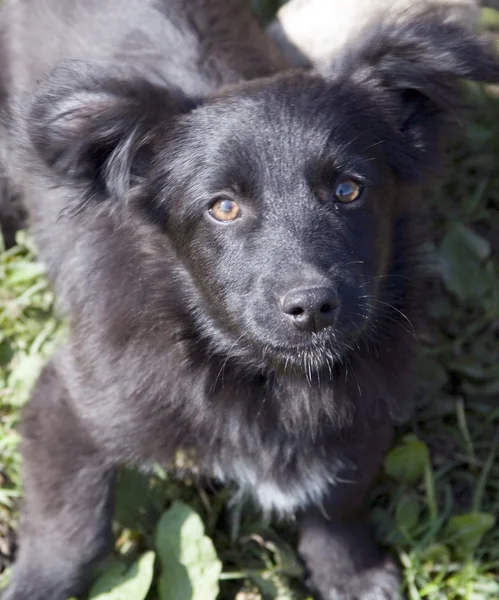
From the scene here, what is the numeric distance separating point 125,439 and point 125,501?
0.60m

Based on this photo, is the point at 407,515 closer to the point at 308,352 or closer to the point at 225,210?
the point at 308,352

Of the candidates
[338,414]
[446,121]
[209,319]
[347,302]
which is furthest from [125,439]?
[446,121]

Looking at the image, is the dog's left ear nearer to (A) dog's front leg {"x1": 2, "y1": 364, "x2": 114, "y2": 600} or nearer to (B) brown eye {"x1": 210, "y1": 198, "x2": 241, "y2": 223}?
(B) brown eye {"x1": 210, "y1": 198, "x2": 241, "y2": 223}

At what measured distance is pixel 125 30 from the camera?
13.0 ft

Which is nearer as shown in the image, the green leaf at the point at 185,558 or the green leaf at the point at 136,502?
the green leaf at the point at 185,558

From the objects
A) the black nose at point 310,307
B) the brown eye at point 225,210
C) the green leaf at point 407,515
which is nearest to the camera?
the black nose at point 310,307

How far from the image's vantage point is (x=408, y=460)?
4016 mm

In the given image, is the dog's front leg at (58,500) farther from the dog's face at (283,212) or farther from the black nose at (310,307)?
the black nose at (310,307)

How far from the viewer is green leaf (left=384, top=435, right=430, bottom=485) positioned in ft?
13.1

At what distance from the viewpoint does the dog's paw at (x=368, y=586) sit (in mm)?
3830

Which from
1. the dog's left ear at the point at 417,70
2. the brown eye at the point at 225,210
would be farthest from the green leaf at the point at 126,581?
the dog's left ear at the point at 417,70

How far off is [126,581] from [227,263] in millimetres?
1440

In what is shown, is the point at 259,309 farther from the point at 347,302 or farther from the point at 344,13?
the point at 344,13

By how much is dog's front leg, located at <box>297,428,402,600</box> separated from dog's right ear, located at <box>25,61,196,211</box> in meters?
1.56
